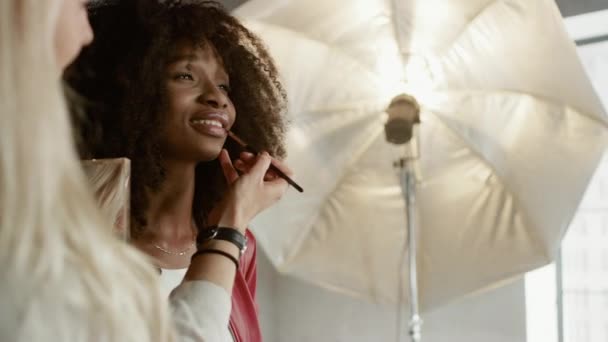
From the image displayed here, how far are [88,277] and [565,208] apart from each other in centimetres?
108

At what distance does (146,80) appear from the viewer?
4.10ft

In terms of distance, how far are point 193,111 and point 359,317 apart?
969mm

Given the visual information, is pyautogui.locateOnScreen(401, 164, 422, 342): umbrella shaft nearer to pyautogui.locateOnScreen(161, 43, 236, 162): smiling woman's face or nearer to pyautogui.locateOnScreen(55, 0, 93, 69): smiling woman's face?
pyautogui.locateOnScreen(161, 43, 236, 162): smiling woman's face

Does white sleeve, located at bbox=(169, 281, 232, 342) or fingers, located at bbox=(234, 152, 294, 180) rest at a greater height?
fingers, located at bbox=(234, 152, 294, 180)

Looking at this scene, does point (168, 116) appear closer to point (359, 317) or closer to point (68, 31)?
point (68, 31)

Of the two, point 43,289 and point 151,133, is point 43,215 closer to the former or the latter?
point 43,289

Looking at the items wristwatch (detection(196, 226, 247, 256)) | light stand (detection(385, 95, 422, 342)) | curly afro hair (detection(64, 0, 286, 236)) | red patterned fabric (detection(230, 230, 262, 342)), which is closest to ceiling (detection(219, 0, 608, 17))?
light stand (detection(385, 95, 422, 342))

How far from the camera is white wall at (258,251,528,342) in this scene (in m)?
1.79

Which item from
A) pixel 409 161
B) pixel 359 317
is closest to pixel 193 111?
pixel 409 161

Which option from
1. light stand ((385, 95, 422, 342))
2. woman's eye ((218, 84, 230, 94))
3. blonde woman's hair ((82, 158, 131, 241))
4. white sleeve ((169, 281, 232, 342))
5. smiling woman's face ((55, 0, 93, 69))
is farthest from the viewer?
light stand ((385, 95, 422, 342))

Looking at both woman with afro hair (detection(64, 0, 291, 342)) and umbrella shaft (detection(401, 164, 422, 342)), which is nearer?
woman with afro hair (detection(64, 0, 291, 342))

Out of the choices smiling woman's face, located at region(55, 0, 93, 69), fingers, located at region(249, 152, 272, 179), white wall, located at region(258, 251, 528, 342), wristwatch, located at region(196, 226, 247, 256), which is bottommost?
white wall, located at region(258, 251, 528, 342)

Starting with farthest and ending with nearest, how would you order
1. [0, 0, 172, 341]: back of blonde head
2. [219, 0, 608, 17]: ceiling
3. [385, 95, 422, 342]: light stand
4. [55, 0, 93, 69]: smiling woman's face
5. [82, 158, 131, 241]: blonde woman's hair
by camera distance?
[219, 0, 608, 17]: ceiling < [385, 95, 422, 342]: light stand < [82, 158, 131, 241]: blonde woman's hair < [55, 0, 93, 69]: smiling woman's face < [0, 0, 172, 341]: back of blonde head

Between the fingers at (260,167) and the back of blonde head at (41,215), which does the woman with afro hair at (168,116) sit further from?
the back of blonde head at (41,215)
